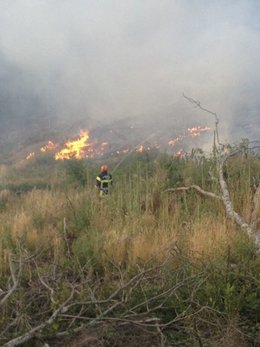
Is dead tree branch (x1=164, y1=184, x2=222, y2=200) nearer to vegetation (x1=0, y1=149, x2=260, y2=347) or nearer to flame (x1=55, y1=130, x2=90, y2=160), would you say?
vegetation (x1=0, y1=149, x2=260, y2=347)

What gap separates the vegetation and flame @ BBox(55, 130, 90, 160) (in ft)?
88.2

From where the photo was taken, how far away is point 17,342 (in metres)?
3.01

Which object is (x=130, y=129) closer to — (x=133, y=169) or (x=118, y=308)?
(x=133, y=169)

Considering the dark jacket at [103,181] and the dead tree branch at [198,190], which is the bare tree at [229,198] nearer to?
the dead tree branch at [198,190]

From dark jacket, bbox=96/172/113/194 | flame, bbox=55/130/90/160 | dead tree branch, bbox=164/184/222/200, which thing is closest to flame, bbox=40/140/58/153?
flame, bbox=55/130/90/160

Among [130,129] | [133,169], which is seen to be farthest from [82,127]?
[133,169]

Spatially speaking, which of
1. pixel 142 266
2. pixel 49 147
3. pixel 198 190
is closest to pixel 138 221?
pixel 198 190

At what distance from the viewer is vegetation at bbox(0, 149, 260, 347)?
3371mm

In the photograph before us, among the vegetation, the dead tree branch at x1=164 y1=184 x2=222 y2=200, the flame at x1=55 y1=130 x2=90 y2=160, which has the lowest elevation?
the vegetation

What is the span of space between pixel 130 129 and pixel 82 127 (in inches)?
234

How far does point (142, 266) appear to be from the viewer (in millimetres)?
4801

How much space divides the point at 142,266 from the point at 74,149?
33909 mm

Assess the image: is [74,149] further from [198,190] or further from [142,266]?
[142,266]

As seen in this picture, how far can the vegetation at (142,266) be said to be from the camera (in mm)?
3371
